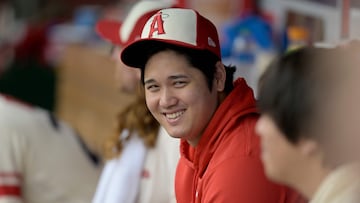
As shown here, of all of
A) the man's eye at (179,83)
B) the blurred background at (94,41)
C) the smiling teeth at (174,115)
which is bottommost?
the blurred background at (94,41)

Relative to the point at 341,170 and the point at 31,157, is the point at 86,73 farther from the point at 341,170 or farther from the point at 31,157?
the point at 341,170

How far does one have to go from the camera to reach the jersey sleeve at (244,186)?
2342mm

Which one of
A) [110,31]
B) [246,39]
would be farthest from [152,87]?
[246,39]

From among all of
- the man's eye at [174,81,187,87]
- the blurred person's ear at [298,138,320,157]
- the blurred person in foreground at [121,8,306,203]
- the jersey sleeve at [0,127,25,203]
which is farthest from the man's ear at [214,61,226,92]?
the jersey sleeve at [0,127,25,203]

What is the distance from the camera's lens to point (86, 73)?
7301 mm

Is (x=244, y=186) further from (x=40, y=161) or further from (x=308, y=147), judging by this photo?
(x=40, y=161)

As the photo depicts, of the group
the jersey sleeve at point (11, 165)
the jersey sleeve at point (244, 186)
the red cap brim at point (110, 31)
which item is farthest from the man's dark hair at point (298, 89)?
the jersey sleeve at point (11, 165)

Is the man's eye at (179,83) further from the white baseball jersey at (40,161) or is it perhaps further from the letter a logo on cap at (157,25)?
the white baseball jersey at (40,161)

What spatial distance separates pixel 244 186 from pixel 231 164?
0.26 feet

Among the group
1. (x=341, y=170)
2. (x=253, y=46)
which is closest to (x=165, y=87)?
(x=341, y=170)

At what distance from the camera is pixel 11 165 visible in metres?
4.11

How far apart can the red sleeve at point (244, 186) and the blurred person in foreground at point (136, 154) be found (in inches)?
41.4

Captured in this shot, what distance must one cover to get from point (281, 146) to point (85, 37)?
6081mm

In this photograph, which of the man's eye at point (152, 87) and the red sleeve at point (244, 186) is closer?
the red sleeve at point (244, 186)
